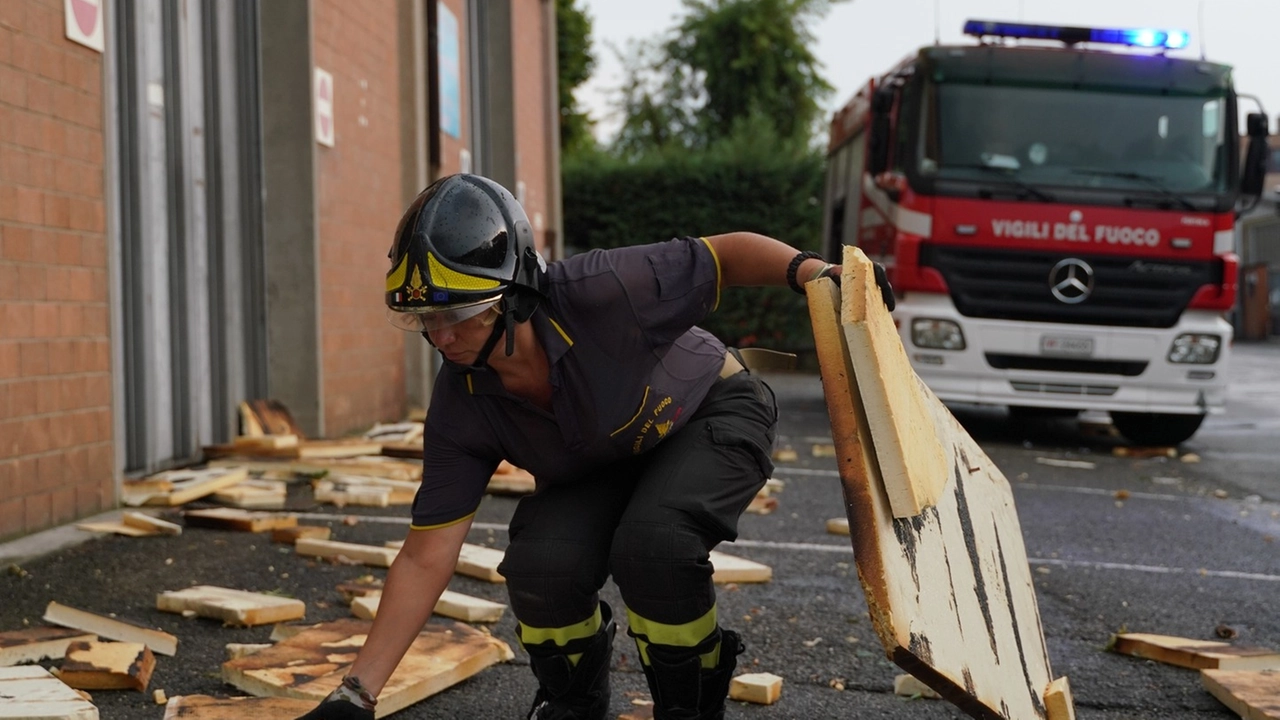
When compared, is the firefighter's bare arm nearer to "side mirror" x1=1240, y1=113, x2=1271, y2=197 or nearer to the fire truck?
the fire truck

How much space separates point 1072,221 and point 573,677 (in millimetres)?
8155

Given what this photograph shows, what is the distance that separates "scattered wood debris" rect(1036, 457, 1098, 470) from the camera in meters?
10.0

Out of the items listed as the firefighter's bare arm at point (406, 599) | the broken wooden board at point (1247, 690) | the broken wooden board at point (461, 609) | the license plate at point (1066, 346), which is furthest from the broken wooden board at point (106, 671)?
the license plate at point (1066, 346)

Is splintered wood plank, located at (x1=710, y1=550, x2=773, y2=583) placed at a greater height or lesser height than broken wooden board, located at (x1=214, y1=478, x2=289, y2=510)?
lesser

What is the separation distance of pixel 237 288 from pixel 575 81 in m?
27.5

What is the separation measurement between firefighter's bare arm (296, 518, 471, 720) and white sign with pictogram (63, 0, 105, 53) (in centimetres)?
376

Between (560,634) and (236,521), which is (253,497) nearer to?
(236,521)

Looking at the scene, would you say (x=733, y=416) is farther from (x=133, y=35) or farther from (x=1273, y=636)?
(x=133, y=35)

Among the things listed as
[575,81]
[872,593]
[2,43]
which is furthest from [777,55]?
[872,593]

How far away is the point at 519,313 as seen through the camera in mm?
3074

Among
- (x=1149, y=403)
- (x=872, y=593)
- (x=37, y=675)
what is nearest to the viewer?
(x=872, y=593)

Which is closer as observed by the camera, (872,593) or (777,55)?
(872,593)

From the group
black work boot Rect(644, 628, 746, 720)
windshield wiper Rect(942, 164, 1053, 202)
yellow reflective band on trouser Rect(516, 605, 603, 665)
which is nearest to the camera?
black work boot Rect(644, 628, 746, 720)

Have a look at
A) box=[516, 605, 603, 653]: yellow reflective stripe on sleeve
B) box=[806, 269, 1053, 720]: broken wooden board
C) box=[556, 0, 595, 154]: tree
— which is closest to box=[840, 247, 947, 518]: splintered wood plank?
box=[806, 269, 1053, 720]: broken wooden board
